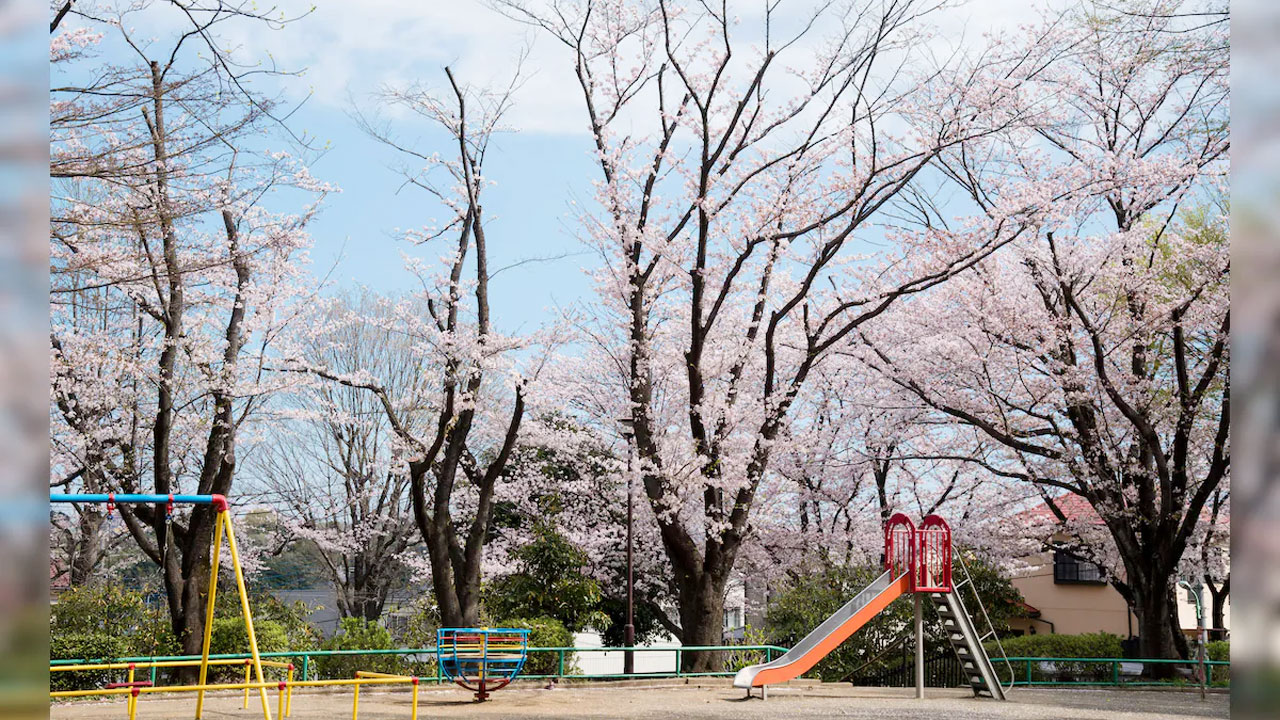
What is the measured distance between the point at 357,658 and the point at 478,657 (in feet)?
15.2

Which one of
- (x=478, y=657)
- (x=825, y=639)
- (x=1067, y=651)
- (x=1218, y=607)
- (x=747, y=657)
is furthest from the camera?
(x=1218, y=607)

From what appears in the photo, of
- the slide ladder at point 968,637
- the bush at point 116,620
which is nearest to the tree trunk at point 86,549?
the bush at point 116,620

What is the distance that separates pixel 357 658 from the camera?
15.4m

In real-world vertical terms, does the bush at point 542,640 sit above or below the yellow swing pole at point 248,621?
below

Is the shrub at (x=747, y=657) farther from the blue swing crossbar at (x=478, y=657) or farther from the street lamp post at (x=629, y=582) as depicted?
the blue swing crossbar at (x=478, y=657)

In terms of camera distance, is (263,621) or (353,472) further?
(353,472)

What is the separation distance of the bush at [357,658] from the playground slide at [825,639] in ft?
18.1

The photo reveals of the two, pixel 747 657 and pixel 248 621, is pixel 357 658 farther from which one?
pixel 248 621

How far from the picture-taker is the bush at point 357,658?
50.1 ft

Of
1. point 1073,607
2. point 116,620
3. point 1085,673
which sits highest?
point 116,620

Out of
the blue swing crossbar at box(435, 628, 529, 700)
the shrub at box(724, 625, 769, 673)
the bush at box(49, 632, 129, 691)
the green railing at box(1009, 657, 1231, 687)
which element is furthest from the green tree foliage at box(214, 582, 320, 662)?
the green railing at box(1009, 657, 1231, 687)

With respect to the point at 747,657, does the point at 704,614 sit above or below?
above

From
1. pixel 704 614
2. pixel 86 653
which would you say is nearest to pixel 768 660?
pixel 704 614

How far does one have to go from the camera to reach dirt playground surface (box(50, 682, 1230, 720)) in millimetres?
10820
